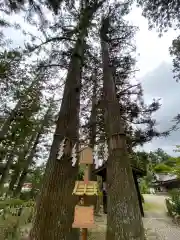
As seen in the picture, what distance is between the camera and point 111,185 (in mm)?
3578

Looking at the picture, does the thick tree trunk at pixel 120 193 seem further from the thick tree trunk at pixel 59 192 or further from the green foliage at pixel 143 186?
the green foliage at pixel 143 186

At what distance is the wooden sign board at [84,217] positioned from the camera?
2.33 meters

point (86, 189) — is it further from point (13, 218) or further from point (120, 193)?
point (13, 218)

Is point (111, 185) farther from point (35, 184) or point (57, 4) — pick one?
point (35, 184)

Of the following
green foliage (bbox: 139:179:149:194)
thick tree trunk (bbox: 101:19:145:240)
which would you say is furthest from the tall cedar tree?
green foliage (bbox: 139:179:149:194)

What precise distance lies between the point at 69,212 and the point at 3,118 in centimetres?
647

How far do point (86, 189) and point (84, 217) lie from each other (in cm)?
32

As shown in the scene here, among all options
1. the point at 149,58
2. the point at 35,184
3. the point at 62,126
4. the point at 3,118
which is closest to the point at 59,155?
the point at 62,126

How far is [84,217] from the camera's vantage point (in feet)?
7.82

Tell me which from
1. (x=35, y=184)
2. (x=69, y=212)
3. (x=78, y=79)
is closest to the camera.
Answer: (x=69, y=212)

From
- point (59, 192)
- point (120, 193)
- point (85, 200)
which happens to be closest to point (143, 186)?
point (120, 193)

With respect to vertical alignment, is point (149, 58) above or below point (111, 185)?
above

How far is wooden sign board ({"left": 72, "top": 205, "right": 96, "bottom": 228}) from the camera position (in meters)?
2.33

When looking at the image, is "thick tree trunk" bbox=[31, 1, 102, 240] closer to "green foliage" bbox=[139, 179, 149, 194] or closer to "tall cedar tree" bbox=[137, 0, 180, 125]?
"tall cedar tree" bbox=[137, 0, 180, 125]
